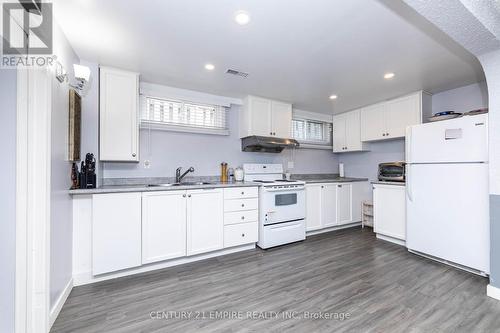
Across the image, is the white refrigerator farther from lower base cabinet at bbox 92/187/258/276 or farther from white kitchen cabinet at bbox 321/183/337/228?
lower base cabinet at bbox 92/187/258/276

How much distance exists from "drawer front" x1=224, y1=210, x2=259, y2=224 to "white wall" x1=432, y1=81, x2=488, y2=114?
330 cm

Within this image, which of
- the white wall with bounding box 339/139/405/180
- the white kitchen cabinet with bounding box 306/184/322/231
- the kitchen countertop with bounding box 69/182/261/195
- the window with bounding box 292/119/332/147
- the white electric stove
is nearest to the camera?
the kitchen countertop with bounding box 69/182/261/195

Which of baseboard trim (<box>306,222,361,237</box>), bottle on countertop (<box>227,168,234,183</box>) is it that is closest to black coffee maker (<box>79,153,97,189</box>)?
bottle on countertop (<box>227,168,234,183</box>)

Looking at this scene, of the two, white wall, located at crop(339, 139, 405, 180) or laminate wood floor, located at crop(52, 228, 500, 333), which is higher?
white wall, located at crop(339, 139, 405, 180)

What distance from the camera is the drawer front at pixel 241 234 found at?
287cm

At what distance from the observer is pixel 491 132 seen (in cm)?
196

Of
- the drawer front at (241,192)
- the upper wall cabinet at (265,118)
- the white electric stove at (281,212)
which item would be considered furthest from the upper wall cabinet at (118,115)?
the white electric stove at (281,212)

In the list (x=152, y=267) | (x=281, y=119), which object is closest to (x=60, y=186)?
(x=152, y=267)

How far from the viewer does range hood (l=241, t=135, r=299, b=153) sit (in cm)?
339

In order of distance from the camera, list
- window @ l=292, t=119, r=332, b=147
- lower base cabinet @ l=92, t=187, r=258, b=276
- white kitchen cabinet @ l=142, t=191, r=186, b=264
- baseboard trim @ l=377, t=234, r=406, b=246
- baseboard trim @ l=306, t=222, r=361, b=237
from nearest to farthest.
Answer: lower base cabinet @ l=92, t=187, r=258, b=276 < white kitchen cabinet @ l=142, t=191, r=186, b=264 < baseboard trim @ l=377, t=234, r=406, b=246 < baseboard trim @ l=306, t=222, r=361, b=237 < window @ l=292, t=119, r=332, b=147

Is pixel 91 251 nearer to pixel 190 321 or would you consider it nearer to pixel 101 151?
pixel 101 151

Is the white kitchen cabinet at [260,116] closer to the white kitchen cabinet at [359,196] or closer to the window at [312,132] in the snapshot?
the window at [312,132]

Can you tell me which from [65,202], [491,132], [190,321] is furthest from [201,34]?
[491,132]

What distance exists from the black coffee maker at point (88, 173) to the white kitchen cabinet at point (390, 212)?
3997 mm
